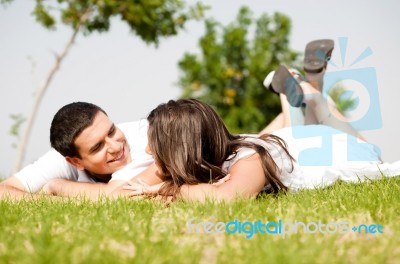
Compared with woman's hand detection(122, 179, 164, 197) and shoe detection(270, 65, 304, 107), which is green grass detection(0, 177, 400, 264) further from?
shoe detection(270, 65, 304, 107)

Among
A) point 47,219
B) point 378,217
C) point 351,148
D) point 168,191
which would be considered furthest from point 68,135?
point 378,217

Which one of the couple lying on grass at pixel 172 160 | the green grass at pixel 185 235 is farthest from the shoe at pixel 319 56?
the green grass at pixel 185 235

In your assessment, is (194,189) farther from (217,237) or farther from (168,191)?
(217,237)

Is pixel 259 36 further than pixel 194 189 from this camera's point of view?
Yes

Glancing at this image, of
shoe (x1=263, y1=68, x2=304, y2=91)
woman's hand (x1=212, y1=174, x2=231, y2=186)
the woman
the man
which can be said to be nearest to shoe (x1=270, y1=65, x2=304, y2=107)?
shoe (x1=263, y1=68, x2=304, y2=91)

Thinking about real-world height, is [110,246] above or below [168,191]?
above

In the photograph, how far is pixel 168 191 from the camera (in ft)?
14.0

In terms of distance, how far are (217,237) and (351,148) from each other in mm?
3268

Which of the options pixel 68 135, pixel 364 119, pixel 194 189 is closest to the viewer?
pixel 194 189

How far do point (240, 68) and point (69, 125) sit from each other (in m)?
22.7

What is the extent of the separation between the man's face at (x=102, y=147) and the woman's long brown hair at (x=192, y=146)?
Answer: 2.94 feet

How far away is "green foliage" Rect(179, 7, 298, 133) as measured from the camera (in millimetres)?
26547

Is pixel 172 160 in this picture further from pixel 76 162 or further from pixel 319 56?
pixel 319 56

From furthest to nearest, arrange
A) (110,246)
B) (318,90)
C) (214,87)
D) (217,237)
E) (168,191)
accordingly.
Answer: (214,87) → (318,90) → (168,191) → (217,237) → (110,246)
